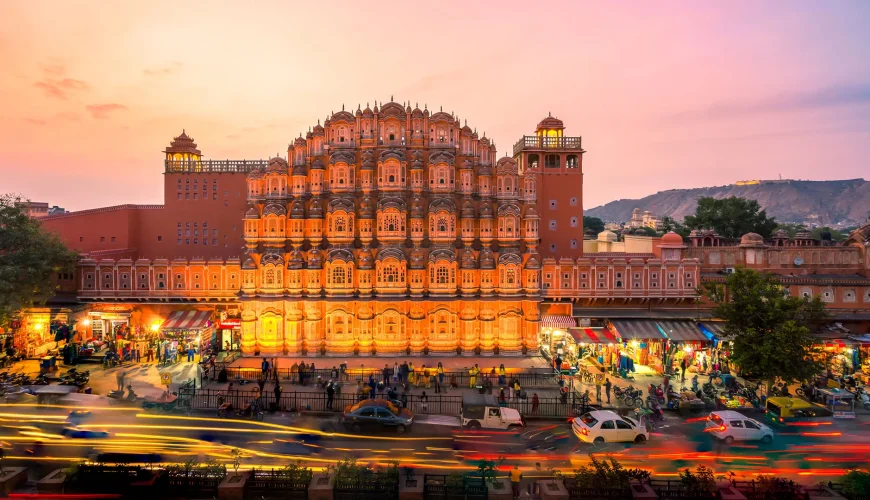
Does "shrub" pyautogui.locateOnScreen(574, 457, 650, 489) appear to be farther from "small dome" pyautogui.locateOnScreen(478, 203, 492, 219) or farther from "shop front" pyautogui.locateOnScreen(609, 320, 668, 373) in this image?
"small dome" pyautogui.locateOnScreen(478, 203, 492, 219)

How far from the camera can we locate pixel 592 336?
116 ft

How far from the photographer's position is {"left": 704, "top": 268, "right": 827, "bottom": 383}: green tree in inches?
1084

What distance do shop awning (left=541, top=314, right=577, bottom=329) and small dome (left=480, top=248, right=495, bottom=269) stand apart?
17.9ft

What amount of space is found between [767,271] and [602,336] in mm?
16037

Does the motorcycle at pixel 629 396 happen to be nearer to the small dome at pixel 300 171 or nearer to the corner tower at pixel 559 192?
the corner tower at pixel 559 192

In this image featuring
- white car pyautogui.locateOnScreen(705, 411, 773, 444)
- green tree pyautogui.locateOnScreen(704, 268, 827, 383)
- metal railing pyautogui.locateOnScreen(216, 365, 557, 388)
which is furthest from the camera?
metal railing pyautogui.locateOnScreen(216, 365, 557, 388)

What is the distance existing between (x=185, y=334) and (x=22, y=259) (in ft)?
35.0

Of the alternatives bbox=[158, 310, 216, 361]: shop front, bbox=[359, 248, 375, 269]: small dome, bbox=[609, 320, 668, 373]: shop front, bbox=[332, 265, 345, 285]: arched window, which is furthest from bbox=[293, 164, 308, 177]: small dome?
bbox=[609, 320, 668, 373]: shop front

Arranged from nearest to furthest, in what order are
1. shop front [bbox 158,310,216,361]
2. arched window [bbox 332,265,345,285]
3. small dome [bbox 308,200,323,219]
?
arched window [bbox 332,265,345,285]
shop front [bbox 158,310,216,361]
small dome [bbox 308,200,323,219]

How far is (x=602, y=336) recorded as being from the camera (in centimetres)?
3550

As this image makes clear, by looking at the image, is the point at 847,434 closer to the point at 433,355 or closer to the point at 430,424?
the point at 430,424

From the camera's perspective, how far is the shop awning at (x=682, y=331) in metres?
34.8

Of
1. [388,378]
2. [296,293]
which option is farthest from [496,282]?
[296,293]

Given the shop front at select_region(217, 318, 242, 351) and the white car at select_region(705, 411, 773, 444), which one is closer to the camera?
the white car at select_region(705, 411, 773, 444)
